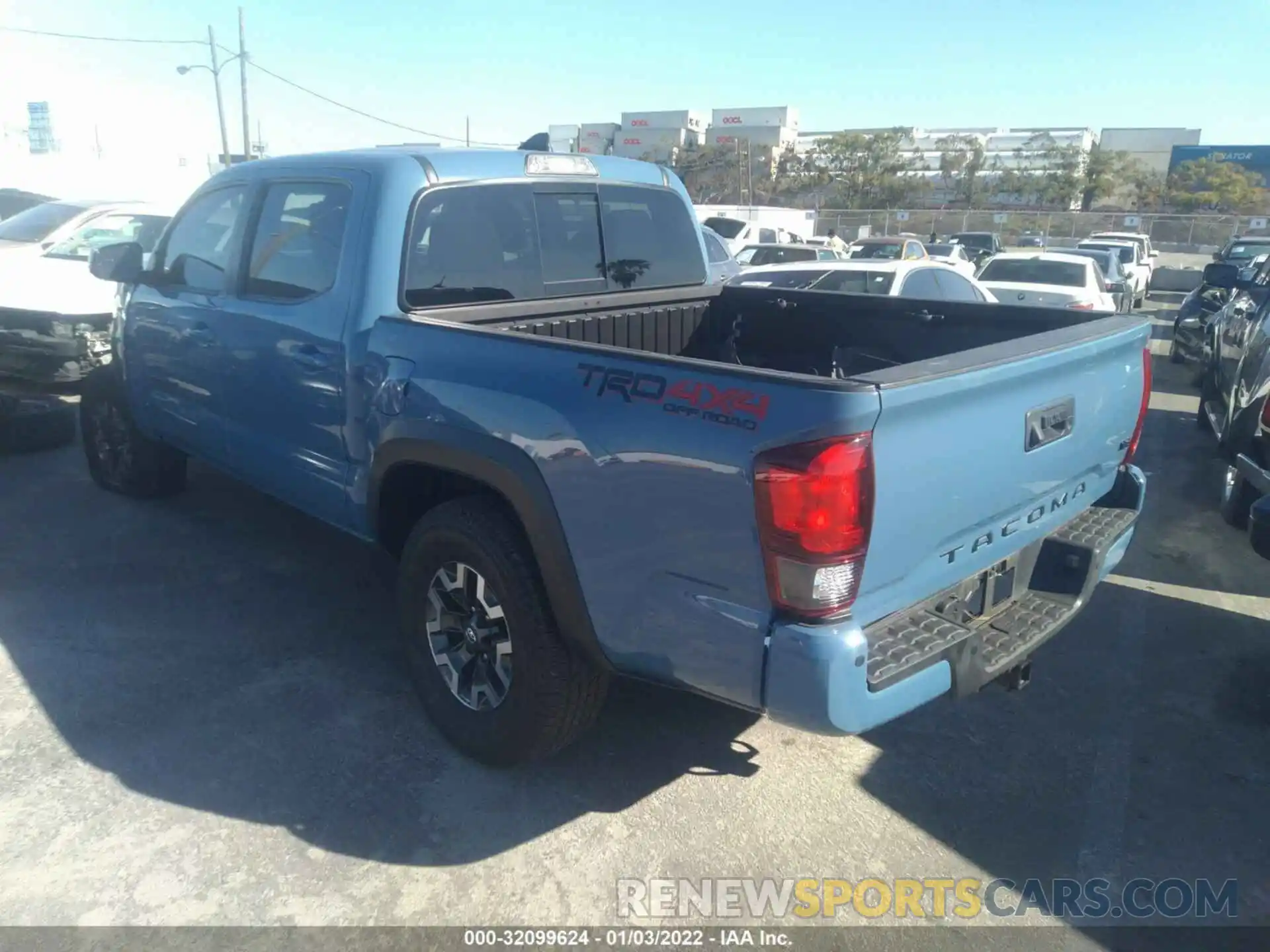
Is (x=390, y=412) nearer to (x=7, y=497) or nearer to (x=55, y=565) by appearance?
(x=55, y=565)

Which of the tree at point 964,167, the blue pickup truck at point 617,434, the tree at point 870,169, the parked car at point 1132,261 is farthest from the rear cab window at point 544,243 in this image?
the tree at point 964,167

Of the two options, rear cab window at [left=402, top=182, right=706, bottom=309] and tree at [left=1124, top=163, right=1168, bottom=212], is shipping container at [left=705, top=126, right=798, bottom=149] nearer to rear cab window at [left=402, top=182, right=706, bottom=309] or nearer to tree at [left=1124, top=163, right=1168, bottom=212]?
tree at [left=1124, top=163, right=1168, bottom=212]

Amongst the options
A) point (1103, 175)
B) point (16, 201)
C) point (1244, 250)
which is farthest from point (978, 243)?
point (1103, 175)

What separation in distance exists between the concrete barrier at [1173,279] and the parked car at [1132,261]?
10.2 feet

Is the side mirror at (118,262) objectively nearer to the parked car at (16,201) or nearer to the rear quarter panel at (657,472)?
the rear quarter panel at (657,472)

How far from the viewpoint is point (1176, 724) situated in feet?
12.0

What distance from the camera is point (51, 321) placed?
288 inches

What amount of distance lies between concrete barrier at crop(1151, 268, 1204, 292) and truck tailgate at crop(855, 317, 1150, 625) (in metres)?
26.4

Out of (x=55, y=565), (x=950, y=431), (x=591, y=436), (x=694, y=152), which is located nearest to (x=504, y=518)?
(x=591, y=436)

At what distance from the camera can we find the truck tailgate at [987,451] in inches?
89.7

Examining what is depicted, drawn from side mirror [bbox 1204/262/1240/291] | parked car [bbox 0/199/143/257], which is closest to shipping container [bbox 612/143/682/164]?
parked car [bbox 0/199/143/257]

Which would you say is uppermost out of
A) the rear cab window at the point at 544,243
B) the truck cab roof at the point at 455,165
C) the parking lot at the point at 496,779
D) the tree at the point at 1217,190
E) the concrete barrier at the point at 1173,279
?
the tree at the point at 1217,190

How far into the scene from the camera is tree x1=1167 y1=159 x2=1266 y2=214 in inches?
2154

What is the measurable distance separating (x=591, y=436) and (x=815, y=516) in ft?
2.36
